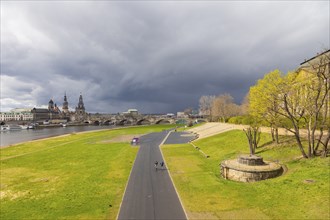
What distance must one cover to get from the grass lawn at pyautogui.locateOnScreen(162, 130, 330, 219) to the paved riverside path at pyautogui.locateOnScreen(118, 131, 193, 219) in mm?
1133

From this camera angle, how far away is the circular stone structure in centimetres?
2911

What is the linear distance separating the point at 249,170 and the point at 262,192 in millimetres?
3993

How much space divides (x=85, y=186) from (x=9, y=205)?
8.15 m

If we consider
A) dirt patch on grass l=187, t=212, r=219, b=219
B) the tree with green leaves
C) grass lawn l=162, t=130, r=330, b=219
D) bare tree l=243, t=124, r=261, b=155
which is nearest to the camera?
dirt patch on grass l=187, t=212, r=219, b=219

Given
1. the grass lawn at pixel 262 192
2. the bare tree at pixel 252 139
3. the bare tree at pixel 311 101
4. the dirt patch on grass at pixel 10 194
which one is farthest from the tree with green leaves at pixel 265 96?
the dirt patch on grass at pixel 10 194

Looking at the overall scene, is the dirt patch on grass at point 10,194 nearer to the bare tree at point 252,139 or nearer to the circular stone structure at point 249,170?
the circular stone structure at point 249,170

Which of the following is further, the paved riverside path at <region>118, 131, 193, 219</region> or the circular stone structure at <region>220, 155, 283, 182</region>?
the circular stone structure at <region>220, 155, 283, 182</region>

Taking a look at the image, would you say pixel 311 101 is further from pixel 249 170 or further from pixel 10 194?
pixel 10 194

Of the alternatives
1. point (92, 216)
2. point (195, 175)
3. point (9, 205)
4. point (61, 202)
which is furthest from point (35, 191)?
point (195, 175)

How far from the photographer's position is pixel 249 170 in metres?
29.3

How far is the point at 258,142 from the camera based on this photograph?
1945 inches

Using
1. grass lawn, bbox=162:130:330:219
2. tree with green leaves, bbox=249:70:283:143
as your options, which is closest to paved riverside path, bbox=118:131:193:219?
grass lawn, bbox=162:130:330:219

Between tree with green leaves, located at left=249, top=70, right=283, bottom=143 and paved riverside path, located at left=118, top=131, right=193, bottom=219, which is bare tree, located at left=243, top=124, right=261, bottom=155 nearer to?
tree with green leaves, located at left=249, top=70, right=283, bottom=143

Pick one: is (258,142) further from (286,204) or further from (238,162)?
(286,204)
